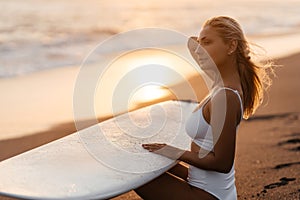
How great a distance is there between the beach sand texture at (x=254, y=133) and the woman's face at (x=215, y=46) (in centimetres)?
143

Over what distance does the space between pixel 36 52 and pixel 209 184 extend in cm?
735

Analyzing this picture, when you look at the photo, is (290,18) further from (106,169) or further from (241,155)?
(106,169)

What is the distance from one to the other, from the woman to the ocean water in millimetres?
5418

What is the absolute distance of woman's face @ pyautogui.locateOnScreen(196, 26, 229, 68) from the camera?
246cm

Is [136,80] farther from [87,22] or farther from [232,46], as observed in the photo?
[87,22]

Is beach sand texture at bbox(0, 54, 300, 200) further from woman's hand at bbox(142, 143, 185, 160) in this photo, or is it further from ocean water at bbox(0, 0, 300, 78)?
ocean water at bbox(0, 0, 300, 78)

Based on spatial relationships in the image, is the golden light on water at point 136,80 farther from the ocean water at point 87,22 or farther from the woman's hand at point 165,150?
the woman's hand at point 165,150

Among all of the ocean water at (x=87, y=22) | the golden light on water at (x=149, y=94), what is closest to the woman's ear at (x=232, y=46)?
the golden light on water at (x=149, y=94)

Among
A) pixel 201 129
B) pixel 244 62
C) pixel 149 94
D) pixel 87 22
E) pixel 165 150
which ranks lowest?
pixel 149 94

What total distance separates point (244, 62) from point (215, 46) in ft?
0.53

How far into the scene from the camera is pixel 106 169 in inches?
101

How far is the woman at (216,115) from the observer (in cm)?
236

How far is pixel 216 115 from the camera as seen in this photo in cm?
234

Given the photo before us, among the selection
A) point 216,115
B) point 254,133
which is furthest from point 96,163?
point 254,133
